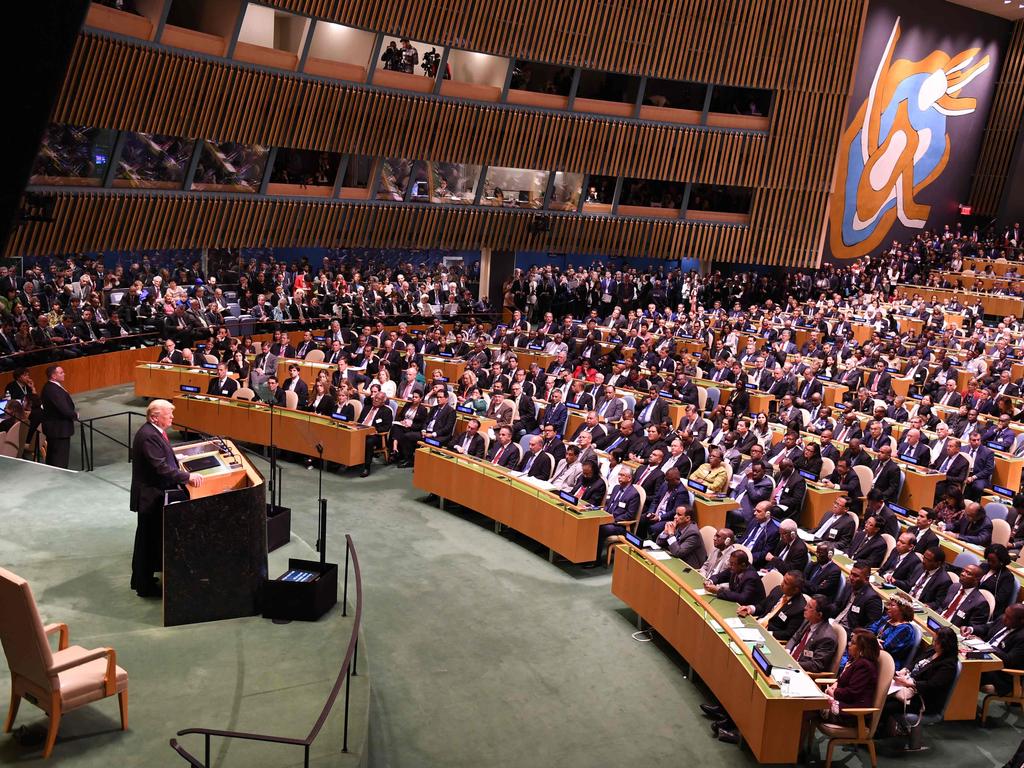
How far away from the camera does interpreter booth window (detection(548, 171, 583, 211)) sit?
75.0 feet

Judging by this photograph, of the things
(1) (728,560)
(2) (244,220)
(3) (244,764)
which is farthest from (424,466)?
(2) (244,220)

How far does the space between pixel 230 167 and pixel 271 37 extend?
105 inches

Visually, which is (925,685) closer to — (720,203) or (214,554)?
(214,554)

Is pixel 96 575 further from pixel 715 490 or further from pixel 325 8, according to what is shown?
pixel 325 8

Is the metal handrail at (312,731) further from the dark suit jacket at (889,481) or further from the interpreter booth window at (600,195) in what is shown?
the interpreter booth window at (600,195)

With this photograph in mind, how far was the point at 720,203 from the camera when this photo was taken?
24172 millimetres

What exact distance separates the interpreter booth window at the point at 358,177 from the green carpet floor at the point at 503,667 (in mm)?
11308

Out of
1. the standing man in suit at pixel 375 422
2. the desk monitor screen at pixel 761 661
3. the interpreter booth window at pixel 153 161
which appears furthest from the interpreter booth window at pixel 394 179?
the desk monitor screen at pixel 761 661

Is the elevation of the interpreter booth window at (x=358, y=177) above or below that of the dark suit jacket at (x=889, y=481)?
above

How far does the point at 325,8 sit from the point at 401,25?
1814mm

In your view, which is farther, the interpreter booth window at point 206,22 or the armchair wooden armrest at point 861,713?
the interpreter booth window at point 206,22

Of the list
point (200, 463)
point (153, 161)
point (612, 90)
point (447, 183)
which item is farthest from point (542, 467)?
point (612, 90)

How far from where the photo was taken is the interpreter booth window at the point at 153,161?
1636 cm

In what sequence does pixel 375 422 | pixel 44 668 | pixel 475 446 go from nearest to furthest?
pixel 44 668, pixel 475 446, pixel 375 422
